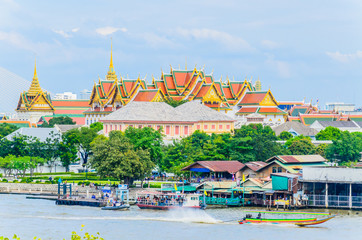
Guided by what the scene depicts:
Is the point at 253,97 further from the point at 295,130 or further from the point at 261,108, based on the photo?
the point at 295,130

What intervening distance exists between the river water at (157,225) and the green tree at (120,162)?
6729mm

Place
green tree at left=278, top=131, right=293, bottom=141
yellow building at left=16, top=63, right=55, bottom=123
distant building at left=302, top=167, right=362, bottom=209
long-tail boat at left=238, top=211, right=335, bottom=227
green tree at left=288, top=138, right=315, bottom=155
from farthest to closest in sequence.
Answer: yellow building at left=16, top=63, right=55, bottom=123, green tree at left=278, top=131, right=293, bottom=141, green tree at left=288, top=138, right=315, bottom=155, distant building at left=302, top=167, right=362, bottom=209, long-tail boat at left=238, top=211, right=335, bottom=227

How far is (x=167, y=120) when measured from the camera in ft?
344

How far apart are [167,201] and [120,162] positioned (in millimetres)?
8200

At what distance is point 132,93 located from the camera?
133 meters

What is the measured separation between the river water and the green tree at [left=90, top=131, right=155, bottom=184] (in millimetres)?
6729

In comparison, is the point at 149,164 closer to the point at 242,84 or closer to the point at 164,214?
the point at 164,214

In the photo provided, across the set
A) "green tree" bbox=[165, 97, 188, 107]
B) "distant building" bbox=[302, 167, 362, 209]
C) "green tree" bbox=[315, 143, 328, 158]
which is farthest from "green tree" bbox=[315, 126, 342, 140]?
"distant building" bbox=[302, 167, 362, 209]

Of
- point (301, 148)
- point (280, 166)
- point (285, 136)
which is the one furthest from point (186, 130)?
point (280, 166)

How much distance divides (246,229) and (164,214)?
25.6 feet

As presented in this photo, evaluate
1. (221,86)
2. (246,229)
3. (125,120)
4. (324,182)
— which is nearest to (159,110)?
(125,120)

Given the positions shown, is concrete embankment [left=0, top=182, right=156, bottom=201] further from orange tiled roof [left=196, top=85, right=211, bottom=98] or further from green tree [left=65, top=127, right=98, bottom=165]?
orange tiled roof [left=196, top=85, right=211, bottom=98]

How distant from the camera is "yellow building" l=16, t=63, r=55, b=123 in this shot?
17212 centimetres

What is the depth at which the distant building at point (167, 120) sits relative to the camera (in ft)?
343
